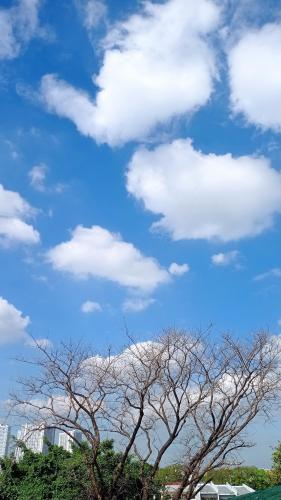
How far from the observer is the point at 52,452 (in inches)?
712

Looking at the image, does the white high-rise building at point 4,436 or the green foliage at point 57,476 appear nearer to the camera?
the green foliage at point 57,476

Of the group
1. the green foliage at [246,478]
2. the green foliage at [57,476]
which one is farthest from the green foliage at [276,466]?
the green foliage at [57,476]

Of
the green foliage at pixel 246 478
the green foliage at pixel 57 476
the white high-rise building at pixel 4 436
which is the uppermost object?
the white high-rise building at pixel 4 436

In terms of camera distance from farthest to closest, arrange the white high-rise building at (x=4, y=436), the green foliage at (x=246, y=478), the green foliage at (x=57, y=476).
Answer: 1. the green foliage at (x=246, y=478)
2. the white high-rise building at (x=4, y=436)
3. the green foliage at (x=57, y=476)

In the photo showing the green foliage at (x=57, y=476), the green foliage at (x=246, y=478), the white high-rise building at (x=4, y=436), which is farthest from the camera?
the green foliage at (x=246, y=478)

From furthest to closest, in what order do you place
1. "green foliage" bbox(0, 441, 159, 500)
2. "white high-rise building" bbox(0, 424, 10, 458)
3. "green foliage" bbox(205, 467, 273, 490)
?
"green foliage" bbox(205, 467, 273, 490) < "white high-rise building" bbox(0, 424, 10, 458) < "green foliage" bbox(0, 441, 159, 500)

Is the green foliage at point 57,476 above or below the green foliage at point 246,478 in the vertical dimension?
below

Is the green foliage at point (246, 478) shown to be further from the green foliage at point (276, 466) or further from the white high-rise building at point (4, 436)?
the white high-rise building at point (4, 436)

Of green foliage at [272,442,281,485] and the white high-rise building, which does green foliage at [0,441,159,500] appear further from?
green foliage at [272,442,281,485]

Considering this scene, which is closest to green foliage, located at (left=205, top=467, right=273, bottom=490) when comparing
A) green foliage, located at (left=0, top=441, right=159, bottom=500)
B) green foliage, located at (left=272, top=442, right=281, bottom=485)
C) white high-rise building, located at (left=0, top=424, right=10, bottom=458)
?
green foliage, located at (left=272, top=442, right=281, bottom=485)

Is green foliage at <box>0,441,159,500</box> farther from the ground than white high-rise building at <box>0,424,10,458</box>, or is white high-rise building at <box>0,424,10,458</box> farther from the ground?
white high-rise building at <box>0,424,10,458</box>

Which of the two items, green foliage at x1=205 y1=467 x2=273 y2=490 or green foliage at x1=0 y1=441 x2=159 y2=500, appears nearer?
green foliage at x1=0 y1=441 x2=159 y2=500

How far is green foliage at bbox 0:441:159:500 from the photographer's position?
16219mm

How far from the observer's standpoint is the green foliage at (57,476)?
1622 cm
